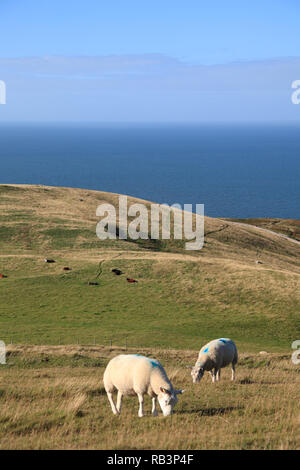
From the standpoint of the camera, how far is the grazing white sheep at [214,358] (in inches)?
810

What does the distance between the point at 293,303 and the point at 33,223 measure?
39.3m

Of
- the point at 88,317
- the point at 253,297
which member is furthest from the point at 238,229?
the point at 88,317

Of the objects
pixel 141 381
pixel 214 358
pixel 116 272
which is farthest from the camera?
pixel 116 272

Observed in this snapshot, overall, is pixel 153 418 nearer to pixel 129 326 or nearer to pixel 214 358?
pixel 214 358

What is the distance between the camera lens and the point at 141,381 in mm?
14508

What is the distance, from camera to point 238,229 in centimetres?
9450

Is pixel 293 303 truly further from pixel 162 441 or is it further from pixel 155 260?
pixel 162 441

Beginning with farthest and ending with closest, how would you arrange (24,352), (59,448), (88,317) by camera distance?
(88,317) → (24,352) → (59,448)

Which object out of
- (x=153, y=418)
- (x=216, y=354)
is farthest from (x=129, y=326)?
(x=153, y=418)

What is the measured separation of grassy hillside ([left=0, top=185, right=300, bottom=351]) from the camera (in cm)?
3834

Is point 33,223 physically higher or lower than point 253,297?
higher

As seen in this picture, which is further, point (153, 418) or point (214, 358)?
point (214, 358)

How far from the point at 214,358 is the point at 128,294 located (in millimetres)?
27049
